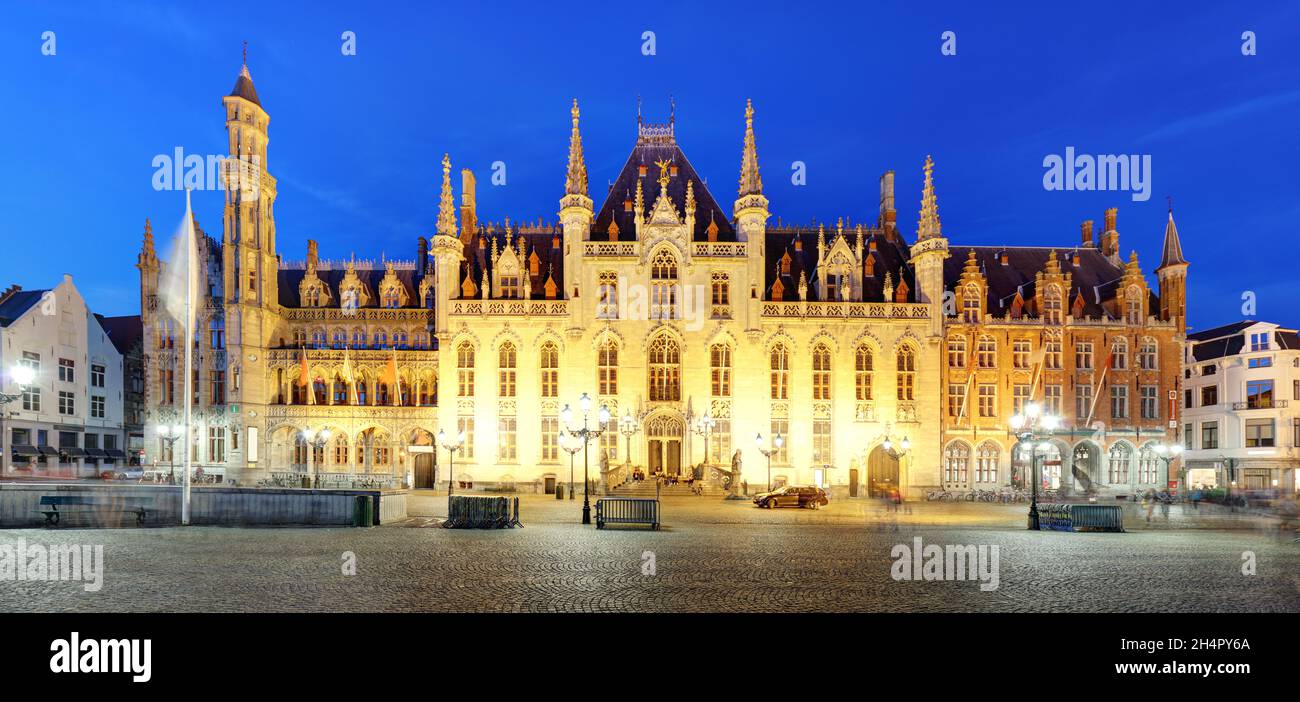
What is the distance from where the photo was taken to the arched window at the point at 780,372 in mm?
51344

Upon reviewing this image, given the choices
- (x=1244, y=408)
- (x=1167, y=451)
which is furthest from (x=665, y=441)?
(x=1244, y=408)

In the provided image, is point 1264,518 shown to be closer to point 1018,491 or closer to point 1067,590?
point 1018,491

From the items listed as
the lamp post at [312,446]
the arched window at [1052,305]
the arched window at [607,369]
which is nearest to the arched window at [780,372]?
the arched window at [607,369]

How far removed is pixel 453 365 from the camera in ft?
167

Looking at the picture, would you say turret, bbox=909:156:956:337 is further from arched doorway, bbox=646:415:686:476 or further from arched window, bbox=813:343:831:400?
arched doorway, bbox=646:415:686:476

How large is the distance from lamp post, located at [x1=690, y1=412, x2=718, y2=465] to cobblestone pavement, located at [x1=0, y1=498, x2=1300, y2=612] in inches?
889

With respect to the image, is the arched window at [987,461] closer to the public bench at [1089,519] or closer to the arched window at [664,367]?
the arched window at [664,367]

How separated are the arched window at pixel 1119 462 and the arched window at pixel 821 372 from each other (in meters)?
19.8

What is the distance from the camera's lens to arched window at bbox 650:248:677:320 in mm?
50812

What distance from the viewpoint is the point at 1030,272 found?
57.3 meters

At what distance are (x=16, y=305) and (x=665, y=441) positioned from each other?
151ft
